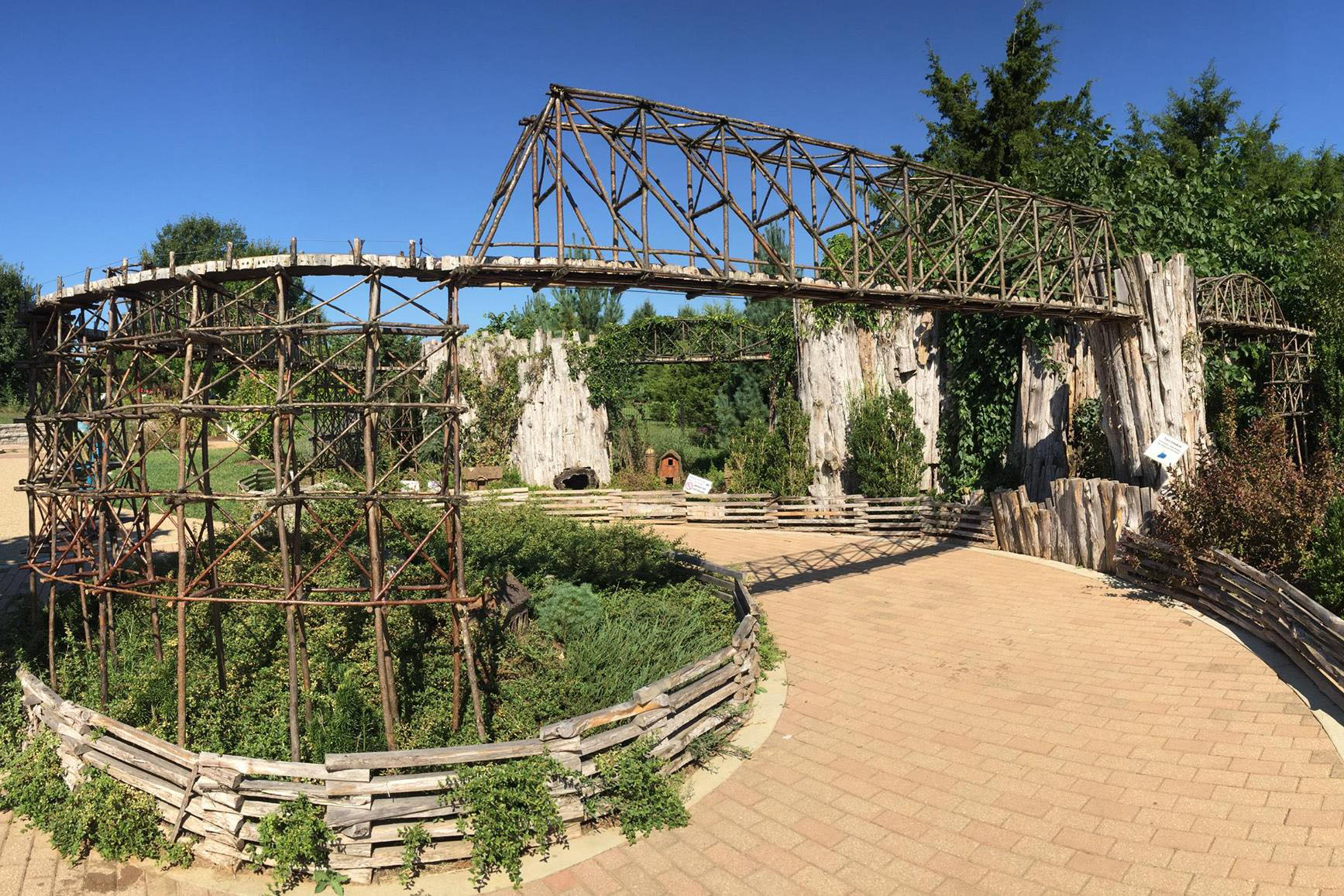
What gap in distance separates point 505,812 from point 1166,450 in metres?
13.8

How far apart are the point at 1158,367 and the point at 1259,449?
7.97ft

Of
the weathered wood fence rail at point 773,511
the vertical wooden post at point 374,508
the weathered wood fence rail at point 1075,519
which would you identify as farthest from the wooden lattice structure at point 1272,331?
the vertical wooden post at point 374,508

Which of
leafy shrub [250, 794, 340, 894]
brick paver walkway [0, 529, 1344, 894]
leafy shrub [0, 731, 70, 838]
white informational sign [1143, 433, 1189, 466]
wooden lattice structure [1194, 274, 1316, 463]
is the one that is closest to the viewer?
brick paver walkway [0, 529, 1344, 894]

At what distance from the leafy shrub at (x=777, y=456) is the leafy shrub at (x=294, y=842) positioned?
55.1ft

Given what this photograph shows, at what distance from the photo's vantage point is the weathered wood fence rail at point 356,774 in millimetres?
5758

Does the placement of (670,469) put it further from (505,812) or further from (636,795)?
(505,812)

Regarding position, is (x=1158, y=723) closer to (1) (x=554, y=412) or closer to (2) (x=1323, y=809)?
(2) (x=1323, y=809)

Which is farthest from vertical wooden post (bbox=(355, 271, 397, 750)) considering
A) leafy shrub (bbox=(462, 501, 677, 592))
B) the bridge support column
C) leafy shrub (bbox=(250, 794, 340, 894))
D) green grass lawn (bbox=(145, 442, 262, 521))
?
green grass lawn (bbox=(145, 442, 262, 521))

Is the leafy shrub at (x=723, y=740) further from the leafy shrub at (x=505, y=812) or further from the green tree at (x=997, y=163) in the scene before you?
the green tree at (x=997, y=163)

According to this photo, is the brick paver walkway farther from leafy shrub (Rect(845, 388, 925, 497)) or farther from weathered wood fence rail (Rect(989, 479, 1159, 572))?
leafy shrub (Rect(845, 388, 925, 497))

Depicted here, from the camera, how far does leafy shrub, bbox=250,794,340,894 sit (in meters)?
5.66

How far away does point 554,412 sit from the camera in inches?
1007

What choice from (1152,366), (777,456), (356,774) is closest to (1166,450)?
(1152,366)

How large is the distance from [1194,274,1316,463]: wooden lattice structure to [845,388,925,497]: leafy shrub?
6.88m
